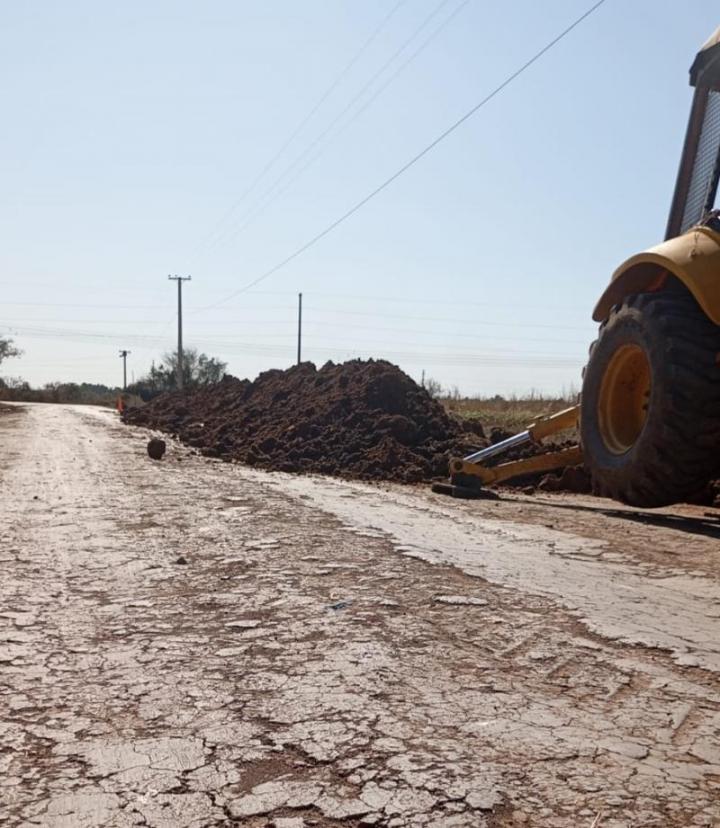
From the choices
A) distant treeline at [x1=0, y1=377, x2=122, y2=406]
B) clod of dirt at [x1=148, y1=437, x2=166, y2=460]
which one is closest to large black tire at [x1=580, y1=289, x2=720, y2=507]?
clod of dirt at [x1=148, y1=437, x2=166, y2=460]

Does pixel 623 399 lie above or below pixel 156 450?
above

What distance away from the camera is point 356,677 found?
9.80ft

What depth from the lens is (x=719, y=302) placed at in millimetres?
6016

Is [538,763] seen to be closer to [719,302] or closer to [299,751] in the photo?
[299,751]

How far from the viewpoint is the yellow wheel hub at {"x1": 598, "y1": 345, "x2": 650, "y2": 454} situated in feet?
23.9

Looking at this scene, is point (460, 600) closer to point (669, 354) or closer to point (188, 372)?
point (669, 354)

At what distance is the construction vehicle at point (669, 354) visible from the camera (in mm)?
6117

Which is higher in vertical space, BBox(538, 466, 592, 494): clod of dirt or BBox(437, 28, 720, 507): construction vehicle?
BBox(437, 28, 720, 507): construction vehicle

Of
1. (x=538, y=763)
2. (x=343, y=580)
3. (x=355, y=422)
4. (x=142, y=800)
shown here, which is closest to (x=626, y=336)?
(x=343, y=580)

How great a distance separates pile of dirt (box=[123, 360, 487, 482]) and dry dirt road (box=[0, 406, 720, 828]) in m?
5.42

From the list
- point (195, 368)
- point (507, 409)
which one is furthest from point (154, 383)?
point (507, 409)

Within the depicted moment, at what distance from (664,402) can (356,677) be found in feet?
12.9

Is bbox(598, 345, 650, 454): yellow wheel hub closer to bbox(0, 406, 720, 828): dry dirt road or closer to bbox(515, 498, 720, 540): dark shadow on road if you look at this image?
bbox(515, 498, 720, 540): dark shadow on road

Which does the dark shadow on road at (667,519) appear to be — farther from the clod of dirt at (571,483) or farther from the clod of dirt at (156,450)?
the clod of dirt at (156,450)
